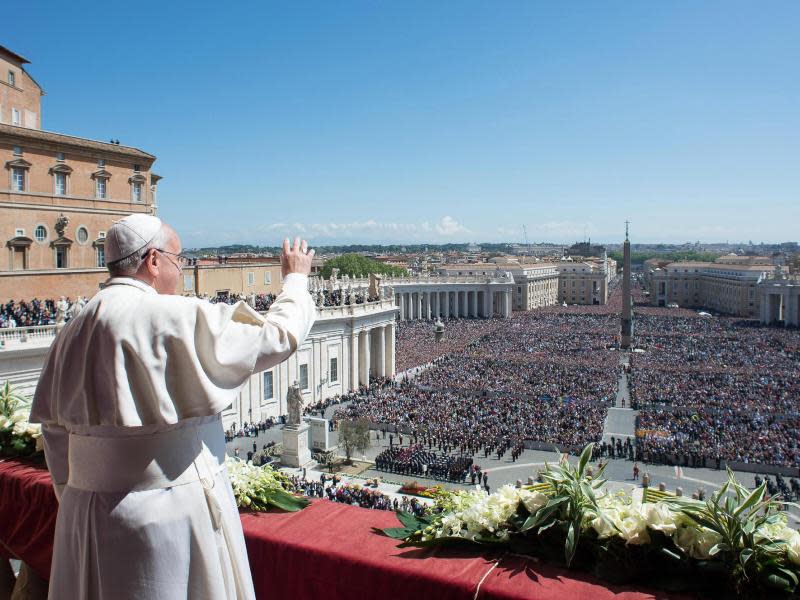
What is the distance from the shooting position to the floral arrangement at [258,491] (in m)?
4.76

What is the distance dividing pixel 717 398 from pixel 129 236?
42893 mm

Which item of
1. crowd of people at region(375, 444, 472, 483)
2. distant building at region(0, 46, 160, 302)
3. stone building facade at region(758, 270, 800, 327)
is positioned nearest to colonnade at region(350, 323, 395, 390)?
crowd of people at region(375, 444, 472, 483)

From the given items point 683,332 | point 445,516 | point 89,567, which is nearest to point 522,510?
point 445,516

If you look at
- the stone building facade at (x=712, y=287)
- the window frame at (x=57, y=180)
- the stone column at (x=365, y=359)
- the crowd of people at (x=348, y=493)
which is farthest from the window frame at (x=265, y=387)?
the stone building facade at (x=712, y=287)

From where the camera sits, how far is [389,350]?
49.8 meters

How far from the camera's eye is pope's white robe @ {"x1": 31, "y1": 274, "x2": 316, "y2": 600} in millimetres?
2744

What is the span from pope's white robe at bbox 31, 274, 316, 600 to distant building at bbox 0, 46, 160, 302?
86.4 ft

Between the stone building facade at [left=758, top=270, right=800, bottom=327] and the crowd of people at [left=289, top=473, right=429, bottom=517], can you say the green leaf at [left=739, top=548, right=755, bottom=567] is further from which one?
the stone building facade at [left=758, top=270, right=800, bottom=327]

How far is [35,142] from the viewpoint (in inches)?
1108

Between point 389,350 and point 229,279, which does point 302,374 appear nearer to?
point 389,350

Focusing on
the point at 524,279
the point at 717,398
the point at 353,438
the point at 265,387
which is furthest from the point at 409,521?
the point at 524,279

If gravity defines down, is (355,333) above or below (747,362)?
above

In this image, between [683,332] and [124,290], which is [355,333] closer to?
[124,290]

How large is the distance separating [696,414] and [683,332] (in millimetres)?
47020
